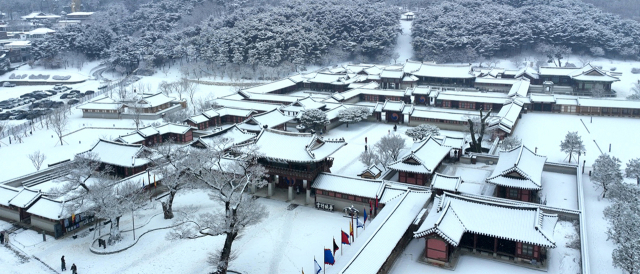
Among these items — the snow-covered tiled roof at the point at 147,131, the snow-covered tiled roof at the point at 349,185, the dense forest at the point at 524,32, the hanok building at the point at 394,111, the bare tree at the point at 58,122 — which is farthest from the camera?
the dense forest at the point at 524,32

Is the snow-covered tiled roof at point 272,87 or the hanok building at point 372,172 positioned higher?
the snow-covered tiled roof at point 272,87

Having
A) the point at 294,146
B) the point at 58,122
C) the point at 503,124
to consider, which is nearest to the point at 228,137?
the point at 294,146

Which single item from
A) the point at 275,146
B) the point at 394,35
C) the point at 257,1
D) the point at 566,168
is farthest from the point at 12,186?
the point at 257,1

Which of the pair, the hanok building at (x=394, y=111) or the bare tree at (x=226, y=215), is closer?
the bare tree at (x=226, y=215)

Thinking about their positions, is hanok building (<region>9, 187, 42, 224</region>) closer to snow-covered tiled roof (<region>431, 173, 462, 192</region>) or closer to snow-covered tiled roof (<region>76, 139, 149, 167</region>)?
snow-covered tiled roof (<region>76, 139, 149, 167</region>)

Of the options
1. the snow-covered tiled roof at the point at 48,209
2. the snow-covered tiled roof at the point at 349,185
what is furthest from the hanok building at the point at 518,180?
the snow-covered tiled roof at the point at 48,209

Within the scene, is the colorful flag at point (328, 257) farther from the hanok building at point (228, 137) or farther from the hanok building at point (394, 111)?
the hanok building at point (394, 111)

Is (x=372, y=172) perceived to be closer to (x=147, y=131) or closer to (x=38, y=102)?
(x=147, y=131)
